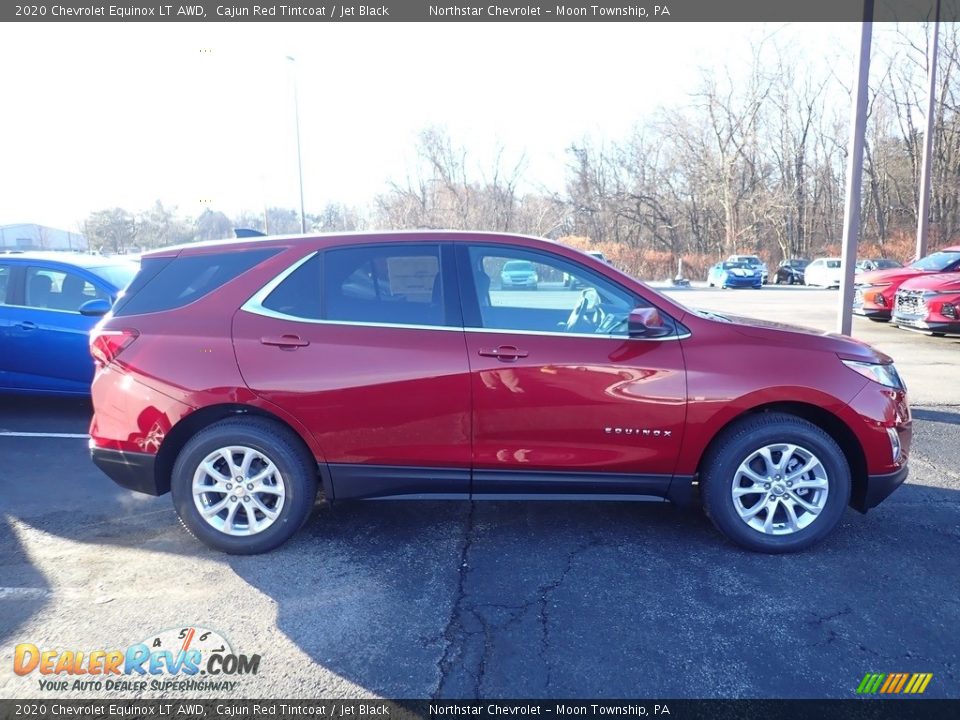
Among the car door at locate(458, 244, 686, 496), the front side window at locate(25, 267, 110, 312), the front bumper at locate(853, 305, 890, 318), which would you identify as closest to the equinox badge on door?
the car door at locate(458, 244, 686, 496)

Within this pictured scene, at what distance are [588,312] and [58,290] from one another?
18.9 ft

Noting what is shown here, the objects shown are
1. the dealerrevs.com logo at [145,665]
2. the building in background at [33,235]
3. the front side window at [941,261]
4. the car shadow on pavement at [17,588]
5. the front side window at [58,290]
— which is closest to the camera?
the dealerrevs.com logo at [145,665]

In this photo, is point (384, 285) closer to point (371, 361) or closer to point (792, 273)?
point (371, 361)

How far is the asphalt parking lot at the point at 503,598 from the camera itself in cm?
259

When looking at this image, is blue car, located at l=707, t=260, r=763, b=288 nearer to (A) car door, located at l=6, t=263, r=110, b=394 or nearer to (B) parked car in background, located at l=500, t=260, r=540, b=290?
(A) car door, located at l=6, t=263, r=110, b=394

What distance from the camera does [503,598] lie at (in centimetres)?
315

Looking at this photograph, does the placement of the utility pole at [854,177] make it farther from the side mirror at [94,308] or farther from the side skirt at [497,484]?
the side mirror at [94,308]

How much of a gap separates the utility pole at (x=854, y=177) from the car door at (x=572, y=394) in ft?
15.1

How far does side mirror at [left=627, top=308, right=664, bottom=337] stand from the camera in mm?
3420

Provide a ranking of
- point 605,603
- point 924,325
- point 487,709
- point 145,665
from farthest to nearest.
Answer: point 924,325 → point 605,603 → point 145,665 → point 487,709

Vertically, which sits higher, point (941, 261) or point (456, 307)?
point (941, 261)

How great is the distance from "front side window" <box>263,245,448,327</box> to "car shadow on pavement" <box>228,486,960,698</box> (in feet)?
4.51

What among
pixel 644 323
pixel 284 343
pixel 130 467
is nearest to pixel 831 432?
pixel 644 323

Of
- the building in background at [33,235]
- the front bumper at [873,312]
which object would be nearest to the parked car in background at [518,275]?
the front bumper at [873,312]
